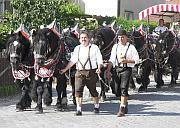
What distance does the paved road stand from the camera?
1055cm

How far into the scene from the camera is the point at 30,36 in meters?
12.5

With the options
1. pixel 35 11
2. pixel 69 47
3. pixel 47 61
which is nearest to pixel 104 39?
pixel 69 47

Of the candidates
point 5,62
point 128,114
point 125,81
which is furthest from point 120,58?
point 5,62

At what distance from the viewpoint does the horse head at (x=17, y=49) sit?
11844 millimetres

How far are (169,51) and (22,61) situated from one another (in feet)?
23.6

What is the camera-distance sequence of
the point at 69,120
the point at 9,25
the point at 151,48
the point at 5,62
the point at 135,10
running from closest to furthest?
the point at 69,120, the point at 5,62, the point at 151,48, the point at 9,25, the point at 135,10

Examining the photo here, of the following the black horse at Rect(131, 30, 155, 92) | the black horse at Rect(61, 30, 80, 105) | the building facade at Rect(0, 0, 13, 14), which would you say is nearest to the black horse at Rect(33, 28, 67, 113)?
the black horse at Rect(61, 30, 80, 105)

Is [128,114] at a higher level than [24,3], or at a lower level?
lower

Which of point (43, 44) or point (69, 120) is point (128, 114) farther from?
point (43, 44)

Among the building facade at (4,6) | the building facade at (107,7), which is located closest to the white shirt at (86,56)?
the building facade at (4,6)

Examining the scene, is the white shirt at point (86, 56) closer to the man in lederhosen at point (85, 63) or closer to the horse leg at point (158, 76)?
the man in lederhosen at point (85, 63)

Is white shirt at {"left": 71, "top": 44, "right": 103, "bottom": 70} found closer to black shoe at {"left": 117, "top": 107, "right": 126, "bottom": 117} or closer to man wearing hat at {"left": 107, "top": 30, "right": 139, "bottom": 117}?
man wearing hat at {"left": 107, "top": 30, "right": 139, "bottom": 117}

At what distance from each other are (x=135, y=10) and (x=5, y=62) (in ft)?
77.4

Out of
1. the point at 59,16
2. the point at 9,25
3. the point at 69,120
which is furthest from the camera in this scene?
the point at 59,16
